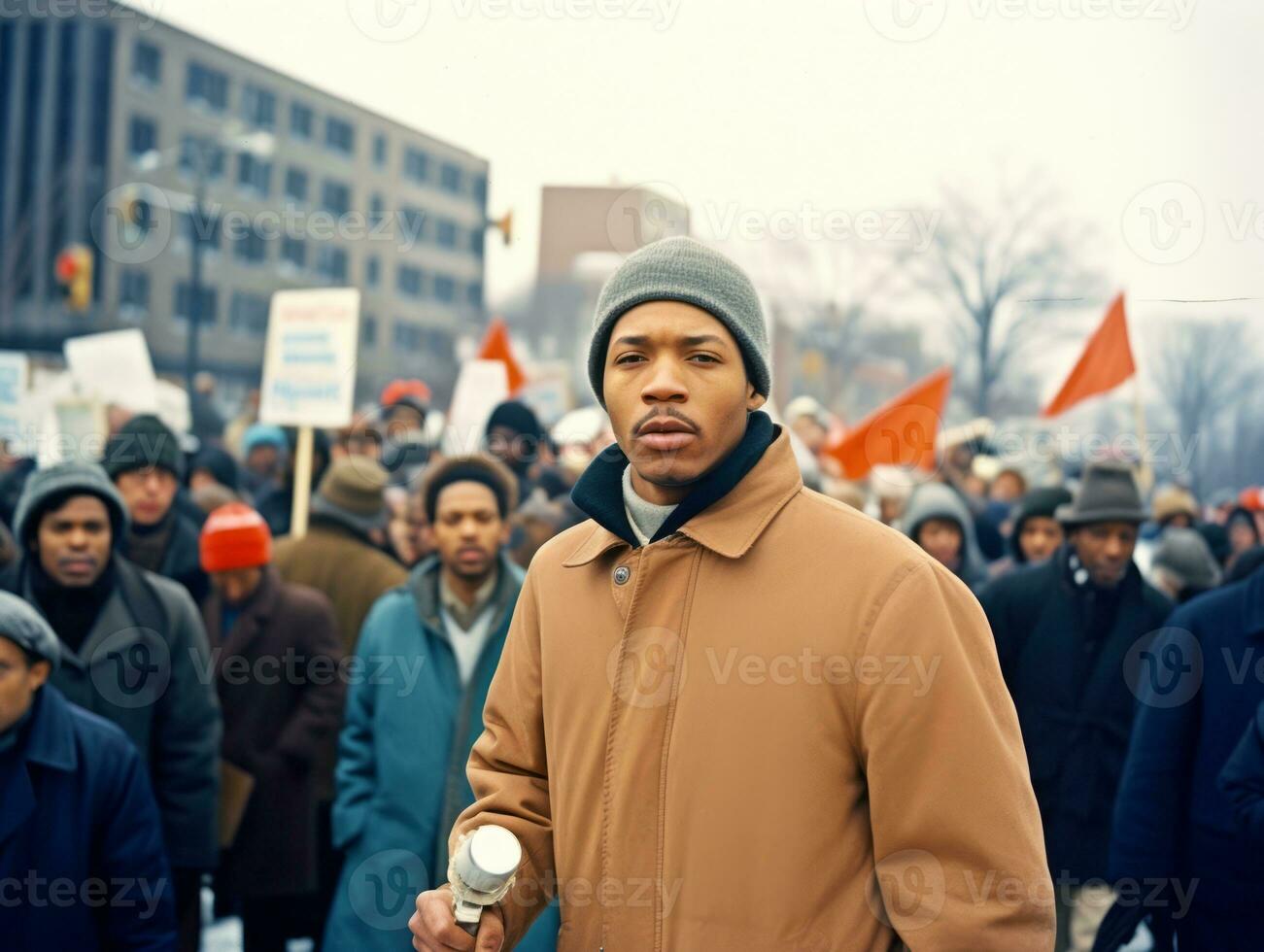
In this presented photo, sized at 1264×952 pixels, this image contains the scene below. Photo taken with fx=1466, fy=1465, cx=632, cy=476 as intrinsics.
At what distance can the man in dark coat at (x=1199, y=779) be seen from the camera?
4.27 metres

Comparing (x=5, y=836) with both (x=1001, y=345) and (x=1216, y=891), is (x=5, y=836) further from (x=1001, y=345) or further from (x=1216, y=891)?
(x=1001, y=345)

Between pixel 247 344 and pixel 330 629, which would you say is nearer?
pixel 330 629

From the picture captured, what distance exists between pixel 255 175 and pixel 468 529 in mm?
58663

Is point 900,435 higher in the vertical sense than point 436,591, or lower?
higher

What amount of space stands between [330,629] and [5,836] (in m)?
2.02

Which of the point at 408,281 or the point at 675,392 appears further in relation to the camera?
the point at 408,281

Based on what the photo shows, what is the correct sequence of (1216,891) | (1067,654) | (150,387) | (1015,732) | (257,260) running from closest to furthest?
(1015,732), (1216,891), (1067,654), (150,387), (257,260)

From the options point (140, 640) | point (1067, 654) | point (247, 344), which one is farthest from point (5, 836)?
point (247, 344)

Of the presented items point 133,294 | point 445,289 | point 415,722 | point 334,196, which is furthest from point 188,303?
point 415,722

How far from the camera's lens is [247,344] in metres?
61.2

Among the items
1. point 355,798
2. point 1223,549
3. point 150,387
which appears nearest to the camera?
point 355,798

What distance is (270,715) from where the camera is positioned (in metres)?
5.82

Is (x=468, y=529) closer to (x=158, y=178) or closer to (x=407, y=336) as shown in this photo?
(x=158, y=178)

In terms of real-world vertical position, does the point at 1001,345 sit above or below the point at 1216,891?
above
